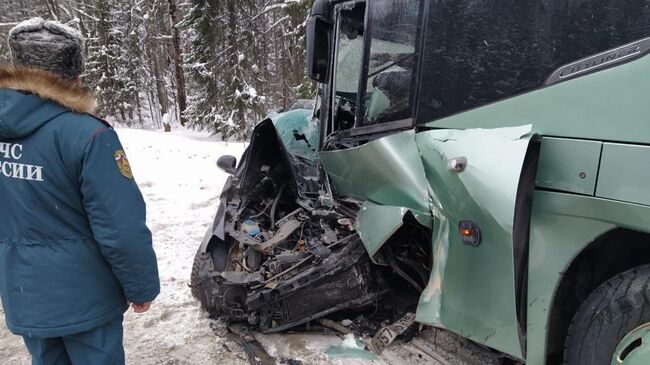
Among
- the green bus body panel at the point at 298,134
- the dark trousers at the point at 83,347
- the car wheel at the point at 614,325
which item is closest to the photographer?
the car wheel at the point at 614,325

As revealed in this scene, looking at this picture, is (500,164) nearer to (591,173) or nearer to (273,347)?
(591,173)

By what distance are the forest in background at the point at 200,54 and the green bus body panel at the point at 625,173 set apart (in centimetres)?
911

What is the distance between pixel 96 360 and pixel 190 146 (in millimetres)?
9107

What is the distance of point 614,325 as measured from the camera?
192 centimetres

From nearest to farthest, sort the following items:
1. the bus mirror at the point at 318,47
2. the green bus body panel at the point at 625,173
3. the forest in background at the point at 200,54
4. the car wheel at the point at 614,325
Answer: the green bus body panel at the point at 625,173, the car wheel at the point at 614,325, the bus mirror at the point at 318,47, the forest in background at the point at 200,54

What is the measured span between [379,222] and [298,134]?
209cm

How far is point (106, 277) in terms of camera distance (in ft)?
6.37

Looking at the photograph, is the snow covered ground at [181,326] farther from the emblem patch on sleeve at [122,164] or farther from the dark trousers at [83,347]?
the emblem patch on sleeve at [122,164]

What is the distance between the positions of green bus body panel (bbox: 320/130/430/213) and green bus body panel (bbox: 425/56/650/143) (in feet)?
1.48

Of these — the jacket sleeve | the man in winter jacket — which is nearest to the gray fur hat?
the man in winter jacket

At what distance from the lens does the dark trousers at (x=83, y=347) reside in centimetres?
198

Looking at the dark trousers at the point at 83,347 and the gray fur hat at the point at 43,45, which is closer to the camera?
the gray fur hat at the point at 43,45

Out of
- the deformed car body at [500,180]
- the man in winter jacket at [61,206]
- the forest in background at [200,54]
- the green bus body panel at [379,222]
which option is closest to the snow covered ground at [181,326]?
the deformed car body at [500,180]

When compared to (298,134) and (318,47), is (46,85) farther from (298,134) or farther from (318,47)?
(298,134)
